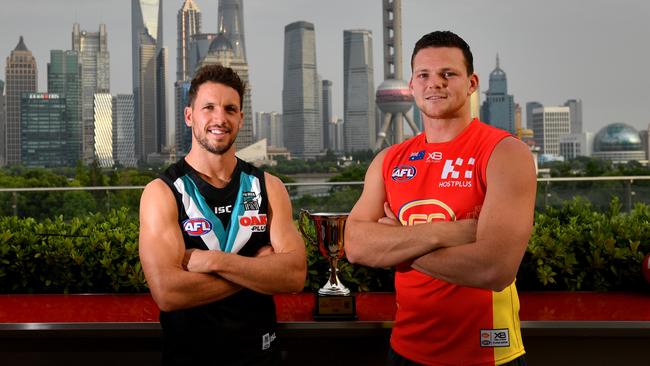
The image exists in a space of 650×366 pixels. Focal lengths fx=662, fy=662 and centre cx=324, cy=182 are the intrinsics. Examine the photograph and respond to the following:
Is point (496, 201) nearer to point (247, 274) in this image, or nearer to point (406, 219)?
point (406, 219)

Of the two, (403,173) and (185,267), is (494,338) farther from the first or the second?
(185,267)

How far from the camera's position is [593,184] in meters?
5.50

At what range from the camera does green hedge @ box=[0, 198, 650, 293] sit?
2.38m

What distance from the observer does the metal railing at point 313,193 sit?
17.0ft

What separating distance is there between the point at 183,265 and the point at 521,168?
0.84 metres

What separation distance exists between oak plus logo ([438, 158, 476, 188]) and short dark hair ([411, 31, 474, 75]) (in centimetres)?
24

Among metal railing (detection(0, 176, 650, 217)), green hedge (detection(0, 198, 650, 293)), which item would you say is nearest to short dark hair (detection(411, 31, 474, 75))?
green hedge (detection(0, 198, 650, 293))

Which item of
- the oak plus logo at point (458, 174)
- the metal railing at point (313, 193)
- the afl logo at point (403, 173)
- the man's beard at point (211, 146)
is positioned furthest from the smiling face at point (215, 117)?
the metal railing at point (313, 193)

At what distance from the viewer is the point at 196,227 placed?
1650 mm

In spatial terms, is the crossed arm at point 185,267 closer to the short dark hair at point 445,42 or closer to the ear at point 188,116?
the ear at point 188,116

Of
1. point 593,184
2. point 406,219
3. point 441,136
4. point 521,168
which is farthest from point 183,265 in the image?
point 593,184

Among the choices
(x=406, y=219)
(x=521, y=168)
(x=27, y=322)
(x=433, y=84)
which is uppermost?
(x=433, y=84)

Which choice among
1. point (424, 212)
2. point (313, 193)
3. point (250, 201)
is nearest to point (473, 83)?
point (424, 212)

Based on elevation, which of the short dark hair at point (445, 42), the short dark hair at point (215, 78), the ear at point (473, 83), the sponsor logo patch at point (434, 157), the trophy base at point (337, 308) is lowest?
the trophy base at point (337, 308)
